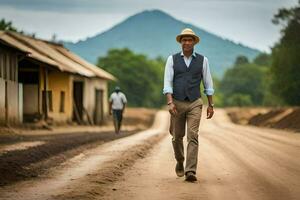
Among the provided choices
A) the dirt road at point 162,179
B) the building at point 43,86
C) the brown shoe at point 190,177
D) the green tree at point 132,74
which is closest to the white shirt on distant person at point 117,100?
the building at point 43,86

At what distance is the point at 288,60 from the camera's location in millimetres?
64250

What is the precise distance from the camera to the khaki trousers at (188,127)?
437 inches

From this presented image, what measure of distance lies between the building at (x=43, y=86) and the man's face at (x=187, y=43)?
1734cm

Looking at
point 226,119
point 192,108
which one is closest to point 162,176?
point 192,108

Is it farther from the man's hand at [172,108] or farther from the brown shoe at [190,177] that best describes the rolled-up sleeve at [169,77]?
the brown shoe at [190,177]

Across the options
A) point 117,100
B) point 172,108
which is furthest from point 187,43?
point 117,100

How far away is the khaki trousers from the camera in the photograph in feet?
36.4

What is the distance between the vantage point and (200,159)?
14.9m

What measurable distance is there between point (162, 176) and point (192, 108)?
1106 mm

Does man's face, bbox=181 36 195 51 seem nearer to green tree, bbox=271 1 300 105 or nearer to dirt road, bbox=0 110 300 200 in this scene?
dirt road, bbox=0 110 300 200

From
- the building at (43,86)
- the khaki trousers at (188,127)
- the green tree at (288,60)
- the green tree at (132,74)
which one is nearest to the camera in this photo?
the khaki trousers at (188,127)

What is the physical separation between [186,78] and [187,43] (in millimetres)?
503

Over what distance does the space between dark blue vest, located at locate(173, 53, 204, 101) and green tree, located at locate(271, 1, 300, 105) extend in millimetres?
52884

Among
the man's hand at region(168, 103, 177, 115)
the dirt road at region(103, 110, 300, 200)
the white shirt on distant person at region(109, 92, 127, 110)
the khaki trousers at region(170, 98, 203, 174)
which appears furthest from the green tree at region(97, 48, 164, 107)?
the man's hand at region(168, 103, 177, 115)
